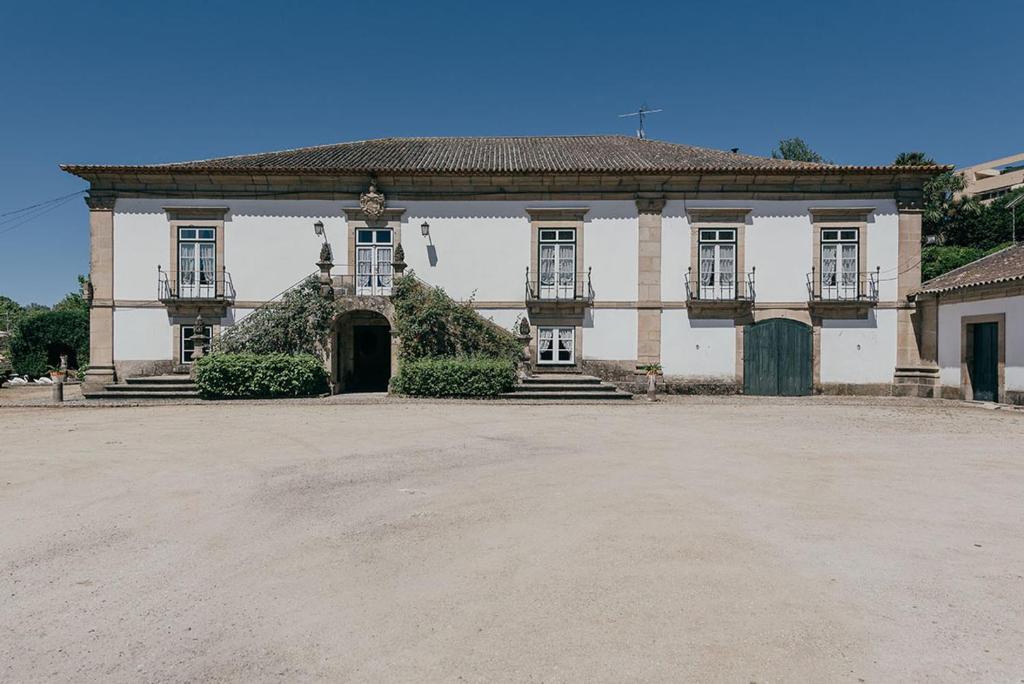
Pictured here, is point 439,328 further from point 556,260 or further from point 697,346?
point 697,346

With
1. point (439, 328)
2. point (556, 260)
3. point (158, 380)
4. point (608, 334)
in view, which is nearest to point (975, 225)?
point (608, 334)

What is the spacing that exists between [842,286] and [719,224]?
3957 mm

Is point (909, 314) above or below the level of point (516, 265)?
below

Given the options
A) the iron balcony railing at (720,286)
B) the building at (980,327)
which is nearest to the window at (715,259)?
the iron balcony railing at (720,286)

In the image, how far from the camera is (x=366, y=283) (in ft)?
54.1

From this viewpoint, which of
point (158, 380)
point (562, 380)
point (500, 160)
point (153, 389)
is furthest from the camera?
point (500, 160)

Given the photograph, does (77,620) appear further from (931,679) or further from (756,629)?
(931,679)

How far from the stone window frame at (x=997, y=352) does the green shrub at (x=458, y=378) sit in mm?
12060

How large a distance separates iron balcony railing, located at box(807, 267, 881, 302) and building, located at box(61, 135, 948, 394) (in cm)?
4

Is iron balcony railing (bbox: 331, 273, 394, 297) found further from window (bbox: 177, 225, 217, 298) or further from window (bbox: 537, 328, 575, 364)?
window (bbox: 537, 328, 575, 364)

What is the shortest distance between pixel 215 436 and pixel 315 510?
459 centimetres

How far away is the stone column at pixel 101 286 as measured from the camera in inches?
630

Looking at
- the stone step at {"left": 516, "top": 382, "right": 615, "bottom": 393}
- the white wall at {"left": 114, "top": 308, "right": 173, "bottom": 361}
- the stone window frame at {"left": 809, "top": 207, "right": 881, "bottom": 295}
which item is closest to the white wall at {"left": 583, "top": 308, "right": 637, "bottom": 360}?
the stone step at {"left": 516, "top": 382, "right": 615, "bottom": 393}

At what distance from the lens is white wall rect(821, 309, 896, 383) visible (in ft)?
52.5
